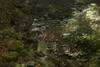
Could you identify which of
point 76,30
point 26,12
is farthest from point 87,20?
point 26,12

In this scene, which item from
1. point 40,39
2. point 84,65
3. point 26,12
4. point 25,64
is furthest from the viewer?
point 26,12

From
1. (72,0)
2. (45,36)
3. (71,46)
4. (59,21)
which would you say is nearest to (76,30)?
(71,46)

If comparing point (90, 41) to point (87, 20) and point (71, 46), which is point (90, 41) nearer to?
point (71, 46)

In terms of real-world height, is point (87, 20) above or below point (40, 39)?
above

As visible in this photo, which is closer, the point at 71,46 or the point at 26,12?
the point at 71,46

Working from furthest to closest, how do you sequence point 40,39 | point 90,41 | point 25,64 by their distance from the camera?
1. point 40,39
2. point 90,41
3. point 25,64

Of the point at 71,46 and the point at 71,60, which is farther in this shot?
the point at 71,46

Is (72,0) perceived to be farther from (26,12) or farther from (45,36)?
(45,36)
